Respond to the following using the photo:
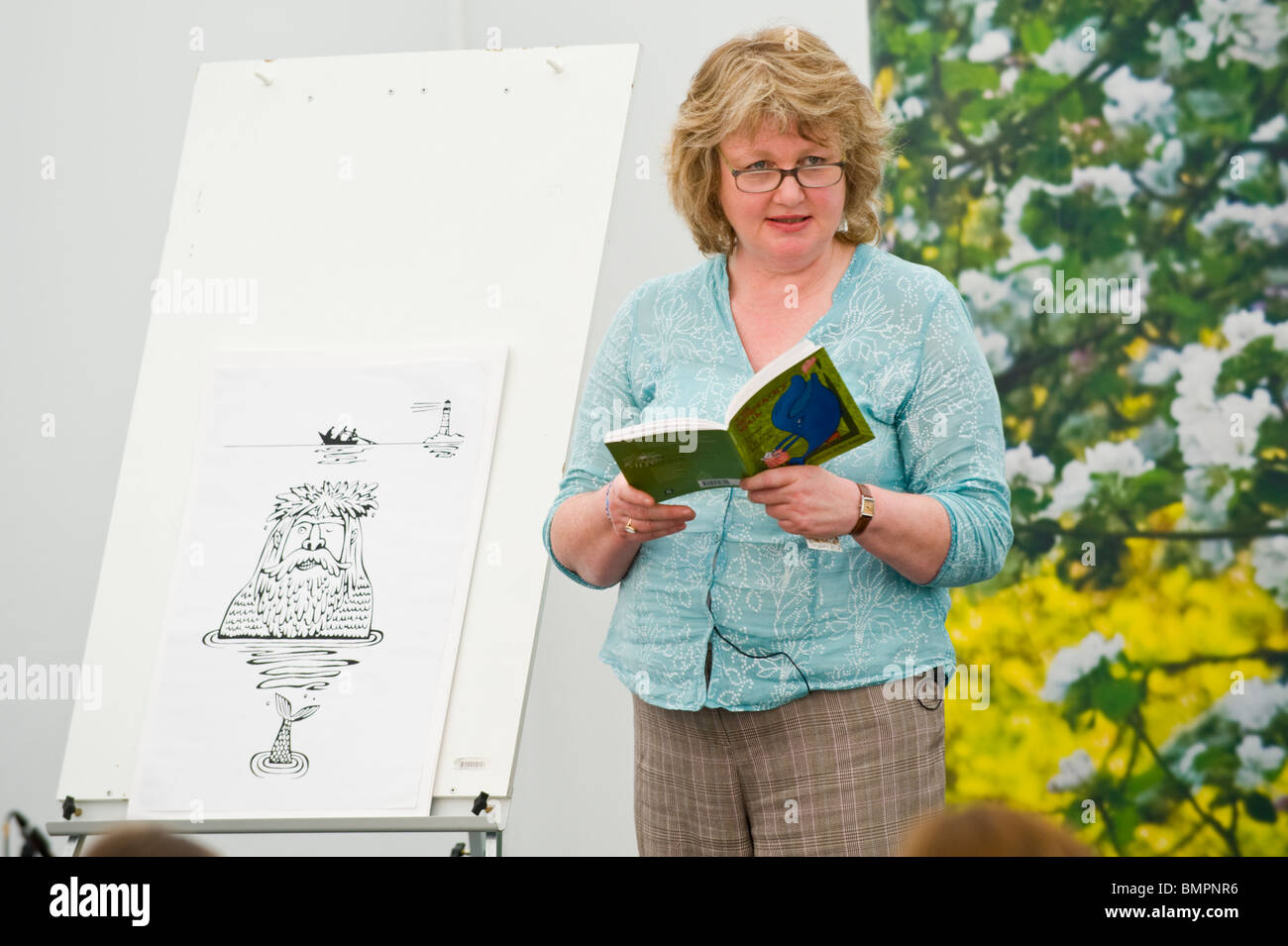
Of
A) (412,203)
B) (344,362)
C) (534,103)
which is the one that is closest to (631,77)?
(534,103)

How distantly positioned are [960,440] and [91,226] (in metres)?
1.91

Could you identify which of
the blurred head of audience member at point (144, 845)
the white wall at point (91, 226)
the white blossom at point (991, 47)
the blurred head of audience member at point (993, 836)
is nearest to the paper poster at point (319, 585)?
the white wall at point (91, 226)

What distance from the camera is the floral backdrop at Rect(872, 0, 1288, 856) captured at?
8.61ft

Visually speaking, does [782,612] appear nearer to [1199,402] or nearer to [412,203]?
[412,203]

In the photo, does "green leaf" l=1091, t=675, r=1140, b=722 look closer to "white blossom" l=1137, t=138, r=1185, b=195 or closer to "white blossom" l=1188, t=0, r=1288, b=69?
"white blossom" l=1137, t=138, r=1185, b=195

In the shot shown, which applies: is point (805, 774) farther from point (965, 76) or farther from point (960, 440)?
point (965, 76)

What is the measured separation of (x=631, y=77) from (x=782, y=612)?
122 cm

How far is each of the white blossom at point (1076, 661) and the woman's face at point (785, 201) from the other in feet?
5.10

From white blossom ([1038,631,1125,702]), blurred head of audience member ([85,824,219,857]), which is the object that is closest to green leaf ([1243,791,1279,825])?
white blossom ([1038,631,1125,702])

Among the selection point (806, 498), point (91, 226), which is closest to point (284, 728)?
point (806, 498)

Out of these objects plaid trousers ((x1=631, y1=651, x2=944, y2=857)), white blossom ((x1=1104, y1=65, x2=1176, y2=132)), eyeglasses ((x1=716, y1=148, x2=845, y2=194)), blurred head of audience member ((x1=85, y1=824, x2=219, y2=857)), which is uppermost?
white blossom ((x1=1104, y1=65, x2=1176, y2=132))

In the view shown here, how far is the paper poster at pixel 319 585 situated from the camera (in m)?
1.92

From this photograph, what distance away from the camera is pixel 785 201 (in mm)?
1505

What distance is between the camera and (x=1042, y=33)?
2.68 m
